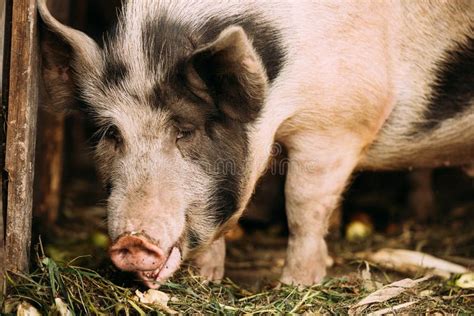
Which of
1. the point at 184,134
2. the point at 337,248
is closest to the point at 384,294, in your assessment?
the point at 184,134

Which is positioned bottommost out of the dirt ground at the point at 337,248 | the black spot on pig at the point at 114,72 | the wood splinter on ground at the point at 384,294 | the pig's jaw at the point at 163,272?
the dirt ground at the point at 337,248

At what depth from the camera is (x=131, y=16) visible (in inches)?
149

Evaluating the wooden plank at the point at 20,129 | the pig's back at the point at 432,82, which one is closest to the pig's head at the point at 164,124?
the wooden plank at the point at 20,129

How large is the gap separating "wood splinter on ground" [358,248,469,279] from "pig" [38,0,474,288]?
62 cm

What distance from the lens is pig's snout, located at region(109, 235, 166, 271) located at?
3357mm

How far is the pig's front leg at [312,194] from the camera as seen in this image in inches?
165

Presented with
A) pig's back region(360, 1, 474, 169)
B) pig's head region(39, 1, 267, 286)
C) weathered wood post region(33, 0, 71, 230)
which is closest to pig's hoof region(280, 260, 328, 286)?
pig's head region(39, 1, 267, 286)

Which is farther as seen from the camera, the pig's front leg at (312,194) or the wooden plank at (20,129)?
the pig's front leg at (312,194)

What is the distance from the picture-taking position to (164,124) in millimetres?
3650

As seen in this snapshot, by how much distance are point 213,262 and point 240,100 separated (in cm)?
110

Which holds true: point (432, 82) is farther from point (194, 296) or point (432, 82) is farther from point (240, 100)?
point (194, 296)

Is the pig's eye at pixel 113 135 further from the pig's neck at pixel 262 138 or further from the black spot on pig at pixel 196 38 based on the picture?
the pig's neck at pixel 262 138

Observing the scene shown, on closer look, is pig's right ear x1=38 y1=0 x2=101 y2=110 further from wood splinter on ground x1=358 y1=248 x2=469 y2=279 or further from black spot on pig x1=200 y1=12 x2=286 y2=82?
wood splinter on ground x1=358 y1=248 x2=469 y2=279

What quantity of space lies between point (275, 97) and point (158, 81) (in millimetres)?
577
